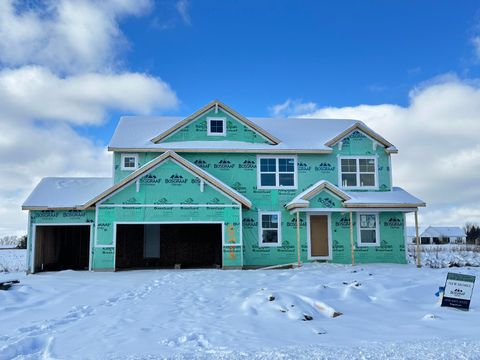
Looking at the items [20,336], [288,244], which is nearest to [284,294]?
[20,336]

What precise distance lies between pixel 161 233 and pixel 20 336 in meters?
15.6

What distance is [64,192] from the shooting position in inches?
760

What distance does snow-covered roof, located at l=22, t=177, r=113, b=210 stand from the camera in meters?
18.0

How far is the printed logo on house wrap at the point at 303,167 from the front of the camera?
2019cm

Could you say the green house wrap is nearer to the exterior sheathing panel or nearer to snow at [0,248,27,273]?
the exterior sheathing panel

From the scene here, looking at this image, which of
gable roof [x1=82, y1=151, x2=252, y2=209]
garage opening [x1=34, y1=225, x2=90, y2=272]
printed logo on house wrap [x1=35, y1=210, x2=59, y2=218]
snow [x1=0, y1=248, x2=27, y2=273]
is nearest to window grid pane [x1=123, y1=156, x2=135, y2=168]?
gable roof [x1=82, y1=151, x2=252, y2=209]

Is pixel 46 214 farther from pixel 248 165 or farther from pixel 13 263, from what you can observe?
pixel 13 263

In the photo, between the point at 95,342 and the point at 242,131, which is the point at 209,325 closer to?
the point at 95,342

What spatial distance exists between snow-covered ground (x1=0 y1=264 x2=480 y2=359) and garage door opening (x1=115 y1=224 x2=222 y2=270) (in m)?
9.40

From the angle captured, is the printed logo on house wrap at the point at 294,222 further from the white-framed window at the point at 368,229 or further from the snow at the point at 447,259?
the snow at the point at 447,259

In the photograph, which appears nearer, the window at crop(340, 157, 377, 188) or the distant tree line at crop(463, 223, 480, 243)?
the window at crop(340, 157, 377, 188)

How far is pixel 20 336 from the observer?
6.50m

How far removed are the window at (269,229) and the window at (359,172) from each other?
12.1 ft


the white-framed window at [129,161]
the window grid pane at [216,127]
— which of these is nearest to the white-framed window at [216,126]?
the window grid pane at [216,127]
